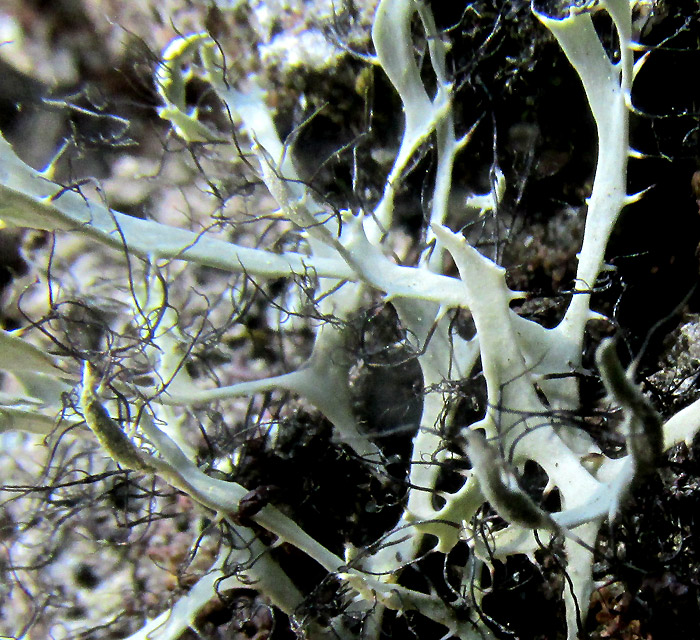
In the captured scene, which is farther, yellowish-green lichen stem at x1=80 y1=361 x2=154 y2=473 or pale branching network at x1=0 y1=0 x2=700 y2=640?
pale branching network at x1=0 y1=0 x2=700 y2=640

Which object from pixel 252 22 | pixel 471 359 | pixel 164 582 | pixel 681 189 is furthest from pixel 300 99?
pixel 164 582

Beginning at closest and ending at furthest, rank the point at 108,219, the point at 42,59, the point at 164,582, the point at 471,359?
1. the point at 108,219
2. the point at 471,359
3. the point at 164,582
4. the point at 42,59

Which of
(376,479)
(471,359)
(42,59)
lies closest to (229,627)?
(376,479)

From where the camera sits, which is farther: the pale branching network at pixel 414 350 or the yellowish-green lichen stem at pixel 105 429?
the pale branching network at pixel 414 350

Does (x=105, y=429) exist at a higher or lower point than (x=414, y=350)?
lower

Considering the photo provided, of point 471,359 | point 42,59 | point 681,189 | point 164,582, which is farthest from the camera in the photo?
point 42,59

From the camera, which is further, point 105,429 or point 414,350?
point 414,350

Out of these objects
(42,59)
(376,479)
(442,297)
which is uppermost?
(42,59)

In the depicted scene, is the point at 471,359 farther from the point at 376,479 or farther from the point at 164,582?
the point at 164,582

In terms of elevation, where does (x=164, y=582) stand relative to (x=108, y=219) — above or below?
below

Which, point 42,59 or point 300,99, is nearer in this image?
point 300,99
